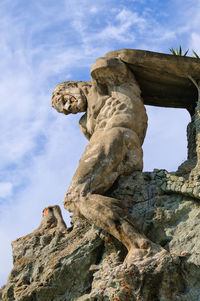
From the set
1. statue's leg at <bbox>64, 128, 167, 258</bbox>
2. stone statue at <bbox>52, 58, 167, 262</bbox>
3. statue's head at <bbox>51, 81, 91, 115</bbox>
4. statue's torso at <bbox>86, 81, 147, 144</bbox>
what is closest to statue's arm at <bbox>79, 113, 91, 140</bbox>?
stone statue at <bbox>52, 58, 167, 262</bbox>

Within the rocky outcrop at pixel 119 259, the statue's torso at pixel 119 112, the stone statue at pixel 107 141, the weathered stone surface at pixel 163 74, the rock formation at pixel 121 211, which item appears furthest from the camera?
the weathered stone surface at pixel 163 74

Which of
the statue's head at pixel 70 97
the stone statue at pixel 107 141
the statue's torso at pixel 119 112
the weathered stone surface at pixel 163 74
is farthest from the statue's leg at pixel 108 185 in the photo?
the weathered stone surface at pixel 163 74

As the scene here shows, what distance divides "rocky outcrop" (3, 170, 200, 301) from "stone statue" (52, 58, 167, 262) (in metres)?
0.25

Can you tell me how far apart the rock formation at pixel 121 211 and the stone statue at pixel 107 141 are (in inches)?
0.6

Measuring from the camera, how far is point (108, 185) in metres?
8.79

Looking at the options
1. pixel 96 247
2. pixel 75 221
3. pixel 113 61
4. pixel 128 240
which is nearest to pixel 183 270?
pixel 128 240

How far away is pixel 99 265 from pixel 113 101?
2.60 metres

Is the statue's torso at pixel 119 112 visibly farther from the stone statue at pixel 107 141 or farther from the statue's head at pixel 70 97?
the statue's head at pixel 70 97

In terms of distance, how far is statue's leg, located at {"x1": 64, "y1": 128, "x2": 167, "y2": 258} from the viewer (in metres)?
8.04

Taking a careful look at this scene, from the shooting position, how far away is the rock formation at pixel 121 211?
25.3ft

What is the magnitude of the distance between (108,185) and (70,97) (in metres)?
2.19

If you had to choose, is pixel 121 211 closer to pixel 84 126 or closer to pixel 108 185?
pixel 108 185

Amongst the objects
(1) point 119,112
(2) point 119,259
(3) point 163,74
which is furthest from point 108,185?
(3) point 163,74

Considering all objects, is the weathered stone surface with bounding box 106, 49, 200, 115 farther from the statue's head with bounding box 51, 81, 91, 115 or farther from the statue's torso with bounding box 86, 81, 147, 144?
the statue's head with bounding box 51, 81, 91, 115
